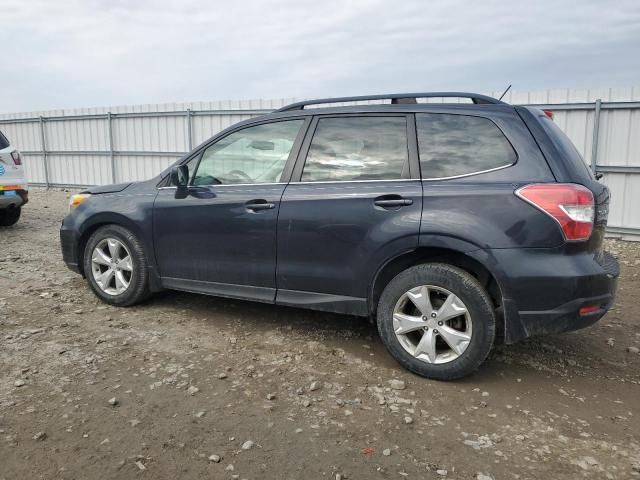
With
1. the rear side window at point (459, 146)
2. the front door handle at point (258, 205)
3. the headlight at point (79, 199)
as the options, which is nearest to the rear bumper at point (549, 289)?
the rear side window at point (459, 146)

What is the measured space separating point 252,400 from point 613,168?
27.9 feet

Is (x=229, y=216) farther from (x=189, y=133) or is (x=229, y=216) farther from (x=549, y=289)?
(x=189, y=133)

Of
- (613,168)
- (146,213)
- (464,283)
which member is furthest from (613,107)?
(146,213)

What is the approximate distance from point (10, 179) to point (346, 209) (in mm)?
6501

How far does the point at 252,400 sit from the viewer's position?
307cm

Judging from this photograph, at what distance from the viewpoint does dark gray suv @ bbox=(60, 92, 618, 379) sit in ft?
10.0

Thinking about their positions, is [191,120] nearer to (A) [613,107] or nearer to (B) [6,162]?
(B) [6,162]

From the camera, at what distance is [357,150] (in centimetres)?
365

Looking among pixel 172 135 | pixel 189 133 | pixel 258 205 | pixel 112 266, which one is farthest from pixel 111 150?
pixel 258 205

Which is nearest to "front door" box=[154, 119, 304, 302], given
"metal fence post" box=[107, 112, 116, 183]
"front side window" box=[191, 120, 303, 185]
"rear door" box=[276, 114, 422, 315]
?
"front side window" box=[191, 120, 303, 185]

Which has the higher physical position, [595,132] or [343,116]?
[595,132]

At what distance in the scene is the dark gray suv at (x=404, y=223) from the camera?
3.05 meters

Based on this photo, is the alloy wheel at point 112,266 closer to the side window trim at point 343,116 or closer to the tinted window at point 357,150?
the side window trim at point 343,116

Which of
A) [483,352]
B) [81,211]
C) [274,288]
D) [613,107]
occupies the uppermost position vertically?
[613,107]
